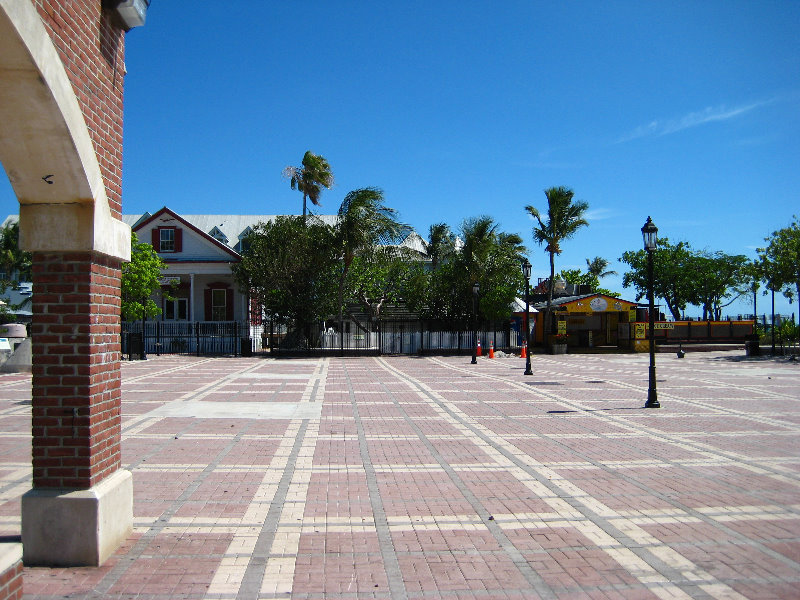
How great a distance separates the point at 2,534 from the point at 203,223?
47.2m

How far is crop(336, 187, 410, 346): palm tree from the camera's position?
31875 millimetres

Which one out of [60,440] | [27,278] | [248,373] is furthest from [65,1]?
[27,278]

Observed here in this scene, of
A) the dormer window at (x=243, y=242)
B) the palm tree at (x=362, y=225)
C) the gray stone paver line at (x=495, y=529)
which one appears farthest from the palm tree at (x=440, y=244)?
the gray stone paver line at (x=495, y=529)

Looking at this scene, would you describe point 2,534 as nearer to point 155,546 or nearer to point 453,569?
point 155,546

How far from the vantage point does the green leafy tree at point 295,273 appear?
3253 centimetres

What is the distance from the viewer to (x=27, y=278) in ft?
157

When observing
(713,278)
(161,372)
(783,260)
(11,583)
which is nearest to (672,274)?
(713,278)

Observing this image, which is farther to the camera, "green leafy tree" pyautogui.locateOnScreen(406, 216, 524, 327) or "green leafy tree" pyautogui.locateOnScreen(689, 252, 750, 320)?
"green leafy tree" pyautogui.locateOnScreen(689, 252, 750, 320)

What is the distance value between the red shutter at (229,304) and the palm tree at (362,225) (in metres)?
9.11

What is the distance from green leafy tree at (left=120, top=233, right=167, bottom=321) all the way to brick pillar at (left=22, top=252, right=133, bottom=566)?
81.6 ft

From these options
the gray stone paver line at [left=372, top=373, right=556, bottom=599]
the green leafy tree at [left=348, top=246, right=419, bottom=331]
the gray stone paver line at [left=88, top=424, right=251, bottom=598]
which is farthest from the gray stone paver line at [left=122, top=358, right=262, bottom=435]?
the green leafy tree at [left=348, top=246, right=419, bottom=331]

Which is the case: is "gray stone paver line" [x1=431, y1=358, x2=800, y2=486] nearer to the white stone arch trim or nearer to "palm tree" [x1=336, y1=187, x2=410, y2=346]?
the white stone arch trim

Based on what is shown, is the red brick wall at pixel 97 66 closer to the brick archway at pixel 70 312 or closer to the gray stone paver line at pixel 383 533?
the brick archway at pixel 70 312

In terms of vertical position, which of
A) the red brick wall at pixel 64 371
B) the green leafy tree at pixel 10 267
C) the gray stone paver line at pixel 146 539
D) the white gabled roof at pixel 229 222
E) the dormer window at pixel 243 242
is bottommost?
the gray stone paver line at pixel 146 539
